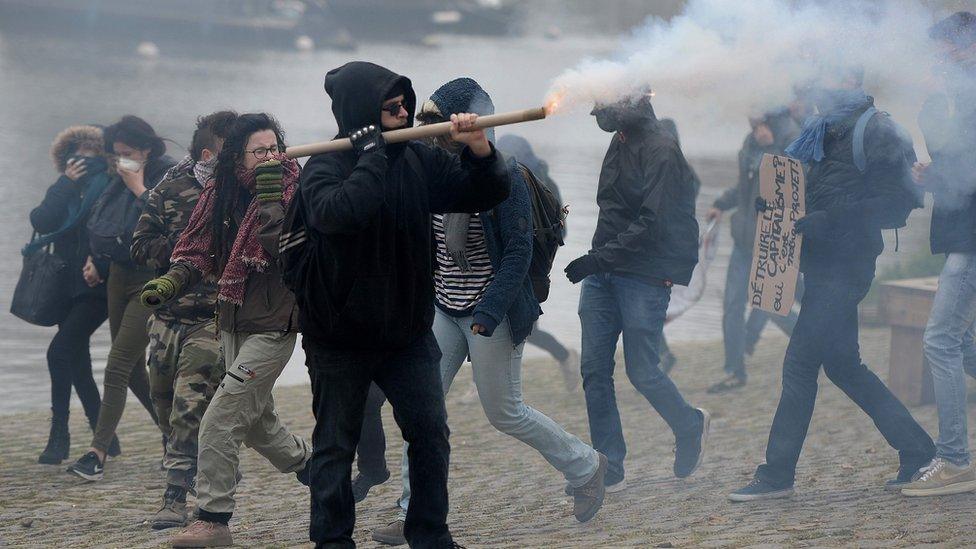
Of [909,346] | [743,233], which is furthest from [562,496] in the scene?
[743,233]

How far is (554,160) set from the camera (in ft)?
98.1

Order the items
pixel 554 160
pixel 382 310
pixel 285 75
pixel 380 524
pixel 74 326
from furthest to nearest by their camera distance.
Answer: pixel 285 75, pixel 554 160, pixel 74 326, pixel 380 524, pixel 382 310

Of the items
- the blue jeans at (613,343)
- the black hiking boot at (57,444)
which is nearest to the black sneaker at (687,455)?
the blue jeans at (613,343)

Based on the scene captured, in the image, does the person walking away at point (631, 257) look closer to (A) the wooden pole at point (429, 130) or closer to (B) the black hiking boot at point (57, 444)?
(A) the wooden pole at point (429, 130)

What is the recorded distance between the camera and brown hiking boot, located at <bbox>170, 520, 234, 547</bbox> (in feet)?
18.3

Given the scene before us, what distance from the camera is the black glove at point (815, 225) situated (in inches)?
252

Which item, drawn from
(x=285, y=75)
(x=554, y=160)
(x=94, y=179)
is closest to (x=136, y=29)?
(x=285, y=75)

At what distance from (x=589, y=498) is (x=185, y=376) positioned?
1819 mm

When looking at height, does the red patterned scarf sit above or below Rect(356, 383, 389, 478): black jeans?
above

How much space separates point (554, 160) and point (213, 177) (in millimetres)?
24219

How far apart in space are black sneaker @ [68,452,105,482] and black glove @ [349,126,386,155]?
10.7 ft

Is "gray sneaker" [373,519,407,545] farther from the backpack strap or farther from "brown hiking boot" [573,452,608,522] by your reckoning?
the backpack strap

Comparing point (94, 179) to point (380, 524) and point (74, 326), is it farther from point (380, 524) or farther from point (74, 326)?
point (380, 524)

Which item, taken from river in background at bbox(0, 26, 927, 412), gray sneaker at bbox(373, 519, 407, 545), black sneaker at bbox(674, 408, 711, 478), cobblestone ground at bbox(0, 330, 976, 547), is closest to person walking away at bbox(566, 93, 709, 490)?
black sneaker at bbox(674, 408, 711, 478)
